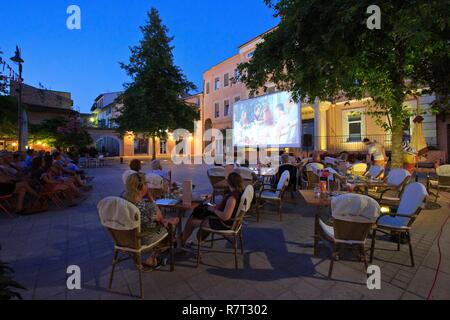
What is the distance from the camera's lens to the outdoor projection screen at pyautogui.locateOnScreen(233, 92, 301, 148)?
561 inches

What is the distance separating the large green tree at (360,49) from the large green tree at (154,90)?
35.8 feet

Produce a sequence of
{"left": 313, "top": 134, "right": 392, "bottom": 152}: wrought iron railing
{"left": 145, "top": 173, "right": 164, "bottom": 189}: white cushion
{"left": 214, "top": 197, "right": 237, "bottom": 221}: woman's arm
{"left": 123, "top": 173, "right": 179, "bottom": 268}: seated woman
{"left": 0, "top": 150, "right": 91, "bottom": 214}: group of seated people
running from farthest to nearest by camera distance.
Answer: {"left": 313, "top": 134, "right": 392, "bottom": 152}: wrought iron railing, {"left": 0, "top": 150, "right": 91, "bottom": 214}: group of seated people, {"left": 145, "top": 173, "right": 164, "bottom": 189}: white cushion, {"left": 214, "top": 197, "right": 237, "bottom": 221}: woman's arm, {"left": 123, "top": 173, "right": 179, "bottom": 268}: seated woman

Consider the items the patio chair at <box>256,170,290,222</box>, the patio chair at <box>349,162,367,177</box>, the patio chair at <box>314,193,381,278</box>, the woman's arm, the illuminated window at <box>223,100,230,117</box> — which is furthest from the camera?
the illuminated window at <box>223,100,230,117</box>

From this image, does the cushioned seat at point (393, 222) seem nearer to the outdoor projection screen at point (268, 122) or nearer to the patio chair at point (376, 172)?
the patio chair at point (376, 172)

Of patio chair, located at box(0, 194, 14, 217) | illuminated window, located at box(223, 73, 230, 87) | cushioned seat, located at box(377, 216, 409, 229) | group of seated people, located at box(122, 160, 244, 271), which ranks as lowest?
patio chair, located at box(0, 194, 14, 217)

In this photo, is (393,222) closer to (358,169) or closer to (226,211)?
(226,211)

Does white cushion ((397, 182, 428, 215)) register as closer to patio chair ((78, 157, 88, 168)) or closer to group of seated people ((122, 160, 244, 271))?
group of seated people ((122, 160, 244, 271))

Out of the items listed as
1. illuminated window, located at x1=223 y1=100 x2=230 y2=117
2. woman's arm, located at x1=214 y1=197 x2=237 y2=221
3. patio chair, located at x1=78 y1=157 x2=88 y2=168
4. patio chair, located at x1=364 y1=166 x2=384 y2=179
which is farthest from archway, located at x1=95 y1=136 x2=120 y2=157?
woman's arm, located at x1=214 y1=197 x2=237 y2=221

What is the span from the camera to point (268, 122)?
15.9 m

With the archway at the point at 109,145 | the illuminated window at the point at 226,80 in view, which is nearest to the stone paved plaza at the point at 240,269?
the illuminated window at the point at 226,80

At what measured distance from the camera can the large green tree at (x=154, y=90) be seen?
16188mm

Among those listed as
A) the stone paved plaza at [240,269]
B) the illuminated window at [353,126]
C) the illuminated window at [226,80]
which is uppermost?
the illuminated window at [226,80]

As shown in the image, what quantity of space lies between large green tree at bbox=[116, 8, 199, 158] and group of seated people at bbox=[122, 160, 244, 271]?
41.3 ft
